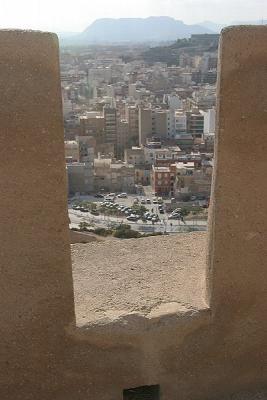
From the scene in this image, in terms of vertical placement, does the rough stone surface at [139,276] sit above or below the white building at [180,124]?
Result: above

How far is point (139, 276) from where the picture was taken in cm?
479

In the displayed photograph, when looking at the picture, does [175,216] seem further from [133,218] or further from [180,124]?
[180,124]

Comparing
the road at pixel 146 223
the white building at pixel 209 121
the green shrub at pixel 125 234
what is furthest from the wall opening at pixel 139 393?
the white building at pixel 209 121

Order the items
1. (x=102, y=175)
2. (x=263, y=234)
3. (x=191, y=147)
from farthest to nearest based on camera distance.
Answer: (x=191, y=147) < (x=102, y=175) < (x=263, y=234)

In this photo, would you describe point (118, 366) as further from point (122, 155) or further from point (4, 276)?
point (122, 155)

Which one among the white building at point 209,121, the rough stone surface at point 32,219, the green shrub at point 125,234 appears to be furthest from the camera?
the white building at point 209,121

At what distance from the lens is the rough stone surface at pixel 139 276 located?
4254 mm

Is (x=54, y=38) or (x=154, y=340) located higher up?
(x=54, y=38)

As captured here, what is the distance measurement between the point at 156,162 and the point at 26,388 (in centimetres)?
3385

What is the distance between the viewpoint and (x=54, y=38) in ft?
11.5

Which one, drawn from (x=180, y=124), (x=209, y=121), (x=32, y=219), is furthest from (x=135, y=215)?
(x=32, y=219)

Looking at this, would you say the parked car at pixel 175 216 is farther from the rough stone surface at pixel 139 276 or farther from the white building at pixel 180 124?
the rough stone surface at pixel 139 276

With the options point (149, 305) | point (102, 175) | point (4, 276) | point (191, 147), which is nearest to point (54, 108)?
point (4, 276)

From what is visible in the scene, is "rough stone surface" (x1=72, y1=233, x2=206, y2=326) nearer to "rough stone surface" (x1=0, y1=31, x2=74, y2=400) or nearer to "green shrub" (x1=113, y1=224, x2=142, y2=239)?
"rough stone surface" (x1=0, y1=31, x2=74, y2=400)
